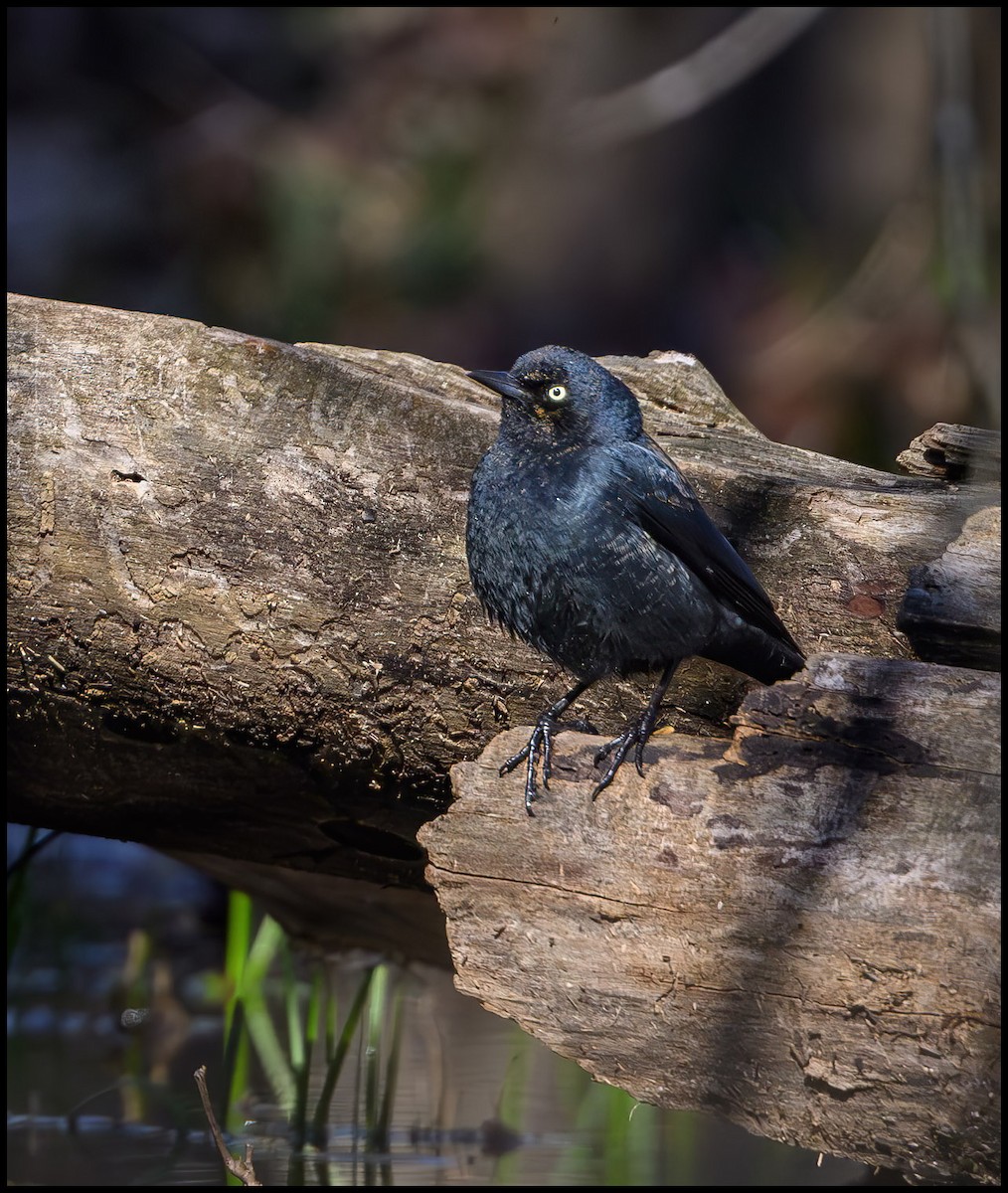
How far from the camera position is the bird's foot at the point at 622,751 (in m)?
2.31

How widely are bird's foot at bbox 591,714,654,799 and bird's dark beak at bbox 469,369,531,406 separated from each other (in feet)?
2.44

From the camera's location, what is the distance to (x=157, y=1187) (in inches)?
128

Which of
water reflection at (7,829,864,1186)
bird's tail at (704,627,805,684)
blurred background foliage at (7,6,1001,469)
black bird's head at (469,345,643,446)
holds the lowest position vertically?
water reflection at (7,829,864,1186)

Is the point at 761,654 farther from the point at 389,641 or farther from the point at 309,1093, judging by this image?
the point at 309,1093

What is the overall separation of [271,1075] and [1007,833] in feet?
8.49

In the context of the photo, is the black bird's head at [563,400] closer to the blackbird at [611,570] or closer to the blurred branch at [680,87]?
the blackbird at [611,570]

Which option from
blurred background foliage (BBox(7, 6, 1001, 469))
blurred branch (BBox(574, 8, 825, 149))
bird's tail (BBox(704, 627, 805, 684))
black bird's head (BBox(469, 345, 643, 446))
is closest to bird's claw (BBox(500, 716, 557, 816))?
bird's tail (BBox(704, 627, 805, 684))

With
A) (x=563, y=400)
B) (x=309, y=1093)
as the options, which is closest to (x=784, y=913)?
(x=563, y=400)

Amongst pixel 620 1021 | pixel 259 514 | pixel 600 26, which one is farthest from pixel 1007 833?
pixel 600 26

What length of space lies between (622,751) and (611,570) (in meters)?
0.40

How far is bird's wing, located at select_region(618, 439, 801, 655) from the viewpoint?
2.59 meters

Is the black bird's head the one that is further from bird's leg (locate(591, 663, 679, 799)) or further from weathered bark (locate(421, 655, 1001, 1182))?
weathered bark (locate(421, 655, 1001, 1182))

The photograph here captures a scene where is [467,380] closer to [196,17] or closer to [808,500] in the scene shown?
[808,500]

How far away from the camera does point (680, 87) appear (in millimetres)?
4906
